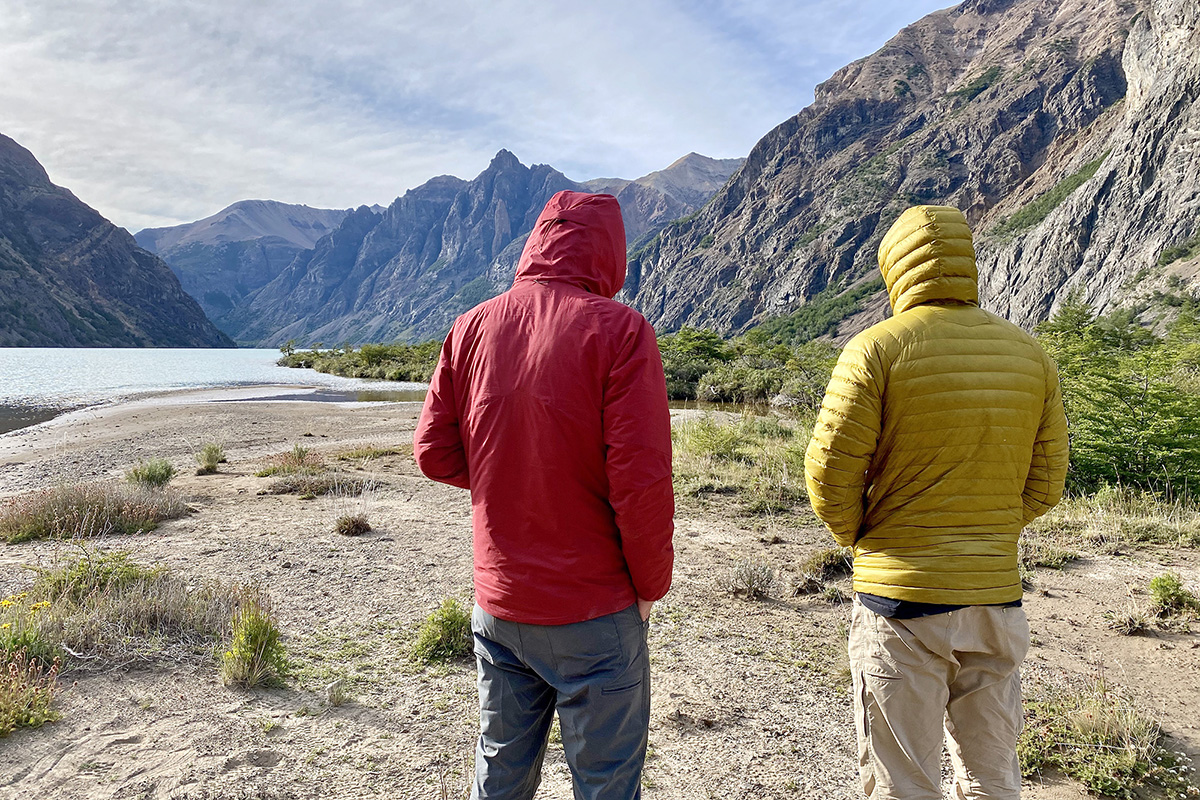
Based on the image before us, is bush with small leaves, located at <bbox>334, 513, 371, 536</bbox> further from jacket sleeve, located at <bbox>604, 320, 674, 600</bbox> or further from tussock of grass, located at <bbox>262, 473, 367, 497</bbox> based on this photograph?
jacket sleeve, located at <bbox>604, 320, 674, 600</bbox>

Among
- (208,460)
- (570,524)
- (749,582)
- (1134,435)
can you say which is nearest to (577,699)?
(570,524)

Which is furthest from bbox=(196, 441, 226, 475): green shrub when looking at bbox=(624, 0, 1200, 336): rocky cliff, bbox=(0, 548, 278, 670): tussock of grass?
bbox=(624, 0, 1200, 336): rocky cliff

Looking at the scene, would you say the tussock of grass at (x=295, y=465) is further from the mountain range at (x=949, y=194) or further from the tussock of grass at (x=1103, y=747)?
the mountain range at (x=949, y=194)

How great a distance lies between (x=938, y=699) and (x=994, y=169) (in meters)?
156

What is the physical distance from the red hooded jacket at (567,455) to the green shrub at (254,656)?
3144 millimetres

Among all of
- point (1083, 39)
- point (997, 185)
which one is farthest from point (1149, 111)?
point (1083, 39)

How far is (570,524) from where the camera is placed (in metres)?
1.68

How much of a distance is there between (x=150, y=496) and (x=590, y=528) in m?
9.62

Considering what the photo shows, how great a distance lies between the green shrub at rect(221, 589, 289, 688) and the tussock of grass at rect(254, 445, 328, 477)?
7695 mm

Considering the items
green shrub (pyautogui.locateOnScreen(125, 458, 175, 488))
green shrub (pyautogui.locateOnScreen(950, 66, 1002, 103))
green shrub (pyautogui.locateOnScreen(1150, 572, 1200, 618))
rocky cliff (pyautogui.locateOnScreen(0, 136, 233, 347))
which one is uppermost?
green shrub (pyautogui.locateOnScreen(950, 66, 1002, 103))

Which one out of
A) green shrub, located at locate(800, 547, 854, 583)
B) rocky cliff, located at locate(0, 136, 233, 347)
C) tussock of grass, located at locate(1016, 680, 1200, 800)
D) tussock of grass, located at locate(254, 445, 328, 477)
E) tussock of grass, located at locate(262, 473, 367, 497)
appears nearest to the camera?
tussock of grass, located at locate(1016, 680, 1200, 800)

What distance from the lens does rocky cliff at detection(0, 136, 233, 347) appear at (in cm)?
12694

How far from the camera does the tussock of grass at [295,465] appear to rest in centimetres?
1158

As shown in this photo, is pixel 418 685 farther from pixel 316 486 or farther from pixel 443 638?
pixel 316 486
